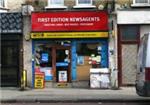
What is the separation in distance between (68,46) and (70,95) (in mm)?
4086

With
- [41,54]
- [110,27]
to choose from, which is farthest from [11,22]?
[110,27]

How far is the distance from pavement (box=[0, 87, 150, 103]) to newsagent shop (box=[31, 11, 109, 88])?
967 millimetres

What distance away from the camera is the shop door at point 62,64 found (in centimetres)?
2470

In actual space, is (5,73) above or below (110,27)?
below

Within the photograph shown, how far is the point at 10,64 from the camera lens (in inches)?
979

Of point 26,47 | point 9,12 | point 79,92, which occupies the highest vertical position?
point 9,12

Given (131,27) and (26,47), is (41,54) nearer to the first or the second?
(26,47)

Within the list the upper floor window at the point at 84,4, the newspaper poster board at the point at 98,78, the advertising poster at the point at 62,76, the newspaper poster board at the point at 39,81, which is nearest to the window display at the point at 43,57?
the newspaper poster board at the point at 39,81

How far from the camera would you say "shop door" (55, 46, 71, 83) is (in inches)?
973

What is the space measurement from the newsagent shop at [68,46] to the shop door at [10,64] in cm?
84

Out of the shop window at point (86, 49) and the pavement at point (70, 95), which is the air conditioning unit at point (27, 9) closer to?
the shop window at point (86, 49)

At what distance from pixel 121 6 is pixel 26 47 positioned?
492 cm

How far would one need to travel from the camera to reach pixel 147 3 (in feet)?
79.8

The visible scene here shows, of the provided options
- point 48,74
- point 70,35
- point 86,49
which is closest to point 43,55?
point 48,74
